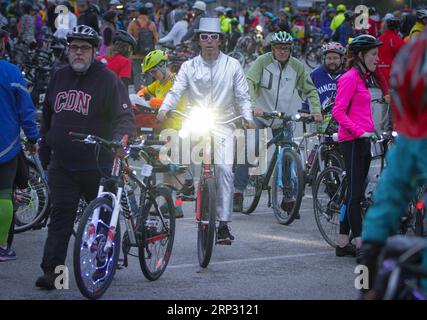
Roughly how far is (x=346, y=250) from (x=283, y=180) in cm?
198

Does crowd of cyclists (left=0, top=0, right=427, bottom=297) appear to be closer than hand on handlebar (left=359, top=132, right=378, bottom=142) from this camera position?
Yes

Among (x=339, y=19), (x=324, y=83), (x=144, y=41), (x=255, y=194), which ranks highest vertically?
(x=339, y=19)

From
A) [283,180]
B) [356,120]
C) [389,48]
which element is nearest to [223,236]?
[356,120]

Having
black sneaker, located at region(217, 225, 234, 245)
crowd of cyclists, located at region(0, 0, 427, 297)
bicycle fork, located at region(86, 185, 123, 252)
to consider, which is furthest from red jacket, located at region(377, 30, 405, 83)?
bicycle fork, located at region(86, 185, 123, 252)

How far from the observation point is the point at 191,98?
9.41 metres

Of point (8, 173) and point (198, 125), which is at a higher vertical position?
point (198, 125)

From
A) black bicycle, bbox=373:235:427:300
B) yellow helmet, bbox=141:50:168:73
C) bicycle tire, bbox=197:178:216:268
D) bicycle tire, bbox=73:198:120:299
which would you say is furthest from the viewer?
yellow helmet, bbox=141:50:168:73

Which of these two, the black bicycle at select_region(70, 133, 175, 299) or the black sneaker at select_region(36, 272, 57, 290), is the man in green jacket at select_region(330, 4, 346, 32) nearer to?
the black bicycle at select_region(70, 133, 175, 299)

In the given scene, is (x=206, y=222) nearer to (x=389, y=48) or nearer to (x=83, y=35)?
(x=83, y=35)

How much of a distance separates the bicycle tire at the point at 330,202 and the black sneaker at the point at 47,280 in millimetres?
2804

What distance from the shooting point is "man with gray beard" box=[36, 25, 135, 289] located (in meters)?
7.44

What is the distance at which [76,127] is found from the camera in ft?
24.6

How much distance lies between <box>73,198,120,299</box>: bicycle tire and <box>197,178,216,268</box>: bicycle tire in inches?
44.5
